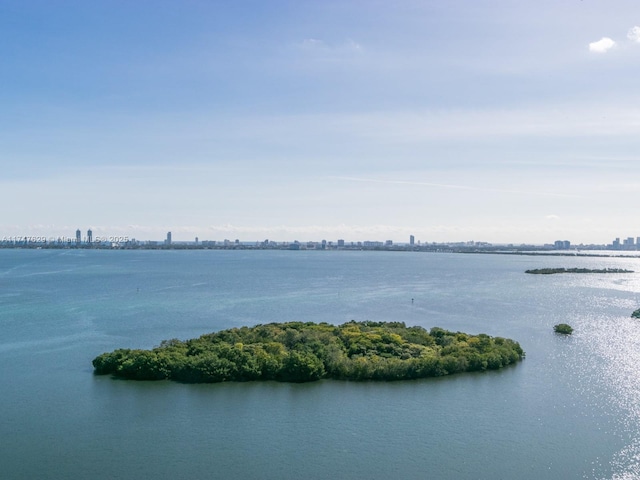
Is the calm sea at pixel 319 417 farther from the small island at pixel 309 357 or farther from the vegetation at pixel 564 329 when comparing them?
the vegetation at pixel 564 329

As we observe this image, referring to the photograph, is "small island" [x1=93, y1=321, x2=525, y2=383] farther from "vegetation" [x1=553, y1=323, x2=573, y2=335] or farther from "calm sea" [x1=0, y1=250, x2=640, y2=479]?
"vegetation" [x1=553, y1=323, x2=573, y2=335]

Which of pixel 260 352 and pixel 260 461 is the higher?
pixel 260 352

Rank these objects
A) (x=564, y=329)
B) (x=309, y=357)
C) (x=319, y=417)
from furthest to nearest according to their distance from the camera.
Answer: (x=564, y=329) → (x=309, y=357) → (x=319, y=417)

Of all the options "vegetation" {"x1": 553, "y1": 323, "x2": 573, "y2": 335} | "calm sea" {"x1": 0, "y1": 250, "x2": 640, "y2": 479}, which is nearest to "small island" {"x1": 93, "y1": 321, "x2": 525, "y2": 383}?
"calm sea" {"x1": 0, "y1": 250, "x2": 640, "y2": 479}

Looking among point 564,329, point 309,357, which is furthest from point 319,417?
point 564,329

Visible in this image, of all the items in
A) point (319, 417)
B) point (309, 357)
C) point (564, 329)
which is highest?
point (309, 357)

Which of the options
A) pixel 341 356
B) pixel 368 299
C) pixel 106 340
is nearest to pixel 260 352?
pixel 341 356

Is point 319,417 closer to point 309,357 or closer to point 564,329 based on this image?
point 309,357

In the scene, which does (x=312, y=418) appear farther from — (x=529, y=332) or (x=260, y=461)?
(x=529, y=332)
